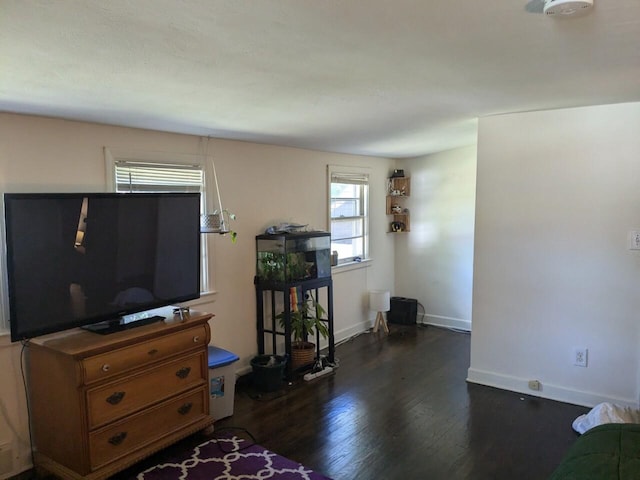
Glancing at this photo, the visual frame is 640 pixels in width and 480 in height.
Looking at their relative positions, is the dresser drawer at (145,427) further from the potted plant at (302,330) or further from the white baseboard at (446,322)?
the white baseboard at (446,322)

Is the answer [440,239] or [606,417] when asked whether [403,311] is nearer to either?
[440,239]

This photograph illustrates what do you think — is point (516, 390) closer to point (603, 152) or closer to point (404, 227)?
point (603, 152)

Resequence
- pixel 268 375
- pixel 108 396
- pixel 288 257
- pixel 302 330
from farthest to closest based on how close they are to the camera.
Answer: pixel 302 330 < pixel 288 257 < pixel 268 375 < pixel 108 396

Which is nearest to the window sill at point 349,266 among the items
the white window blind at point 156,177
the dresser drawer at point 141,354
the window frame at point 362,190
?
the window frame at point 362,190

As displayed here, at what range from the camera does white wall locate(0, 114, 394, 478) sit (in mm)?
2545

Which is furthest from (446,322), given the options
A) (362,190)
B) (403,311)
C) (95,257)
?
(95,257)

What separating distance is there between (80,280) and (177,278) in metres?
0.66

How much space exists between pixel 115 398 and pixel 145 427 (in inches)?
11.4

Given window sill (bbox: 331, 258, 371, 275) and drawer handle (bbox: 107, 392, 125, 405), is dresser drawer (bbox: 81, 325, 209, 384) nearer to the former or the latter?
drawer handle (bbox: 107, 392, 125, 405)

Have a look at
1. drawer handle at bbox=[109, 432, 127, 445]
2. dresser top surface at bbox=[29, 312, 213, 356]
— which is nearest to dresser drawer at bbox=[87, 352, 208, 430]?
drawer handle at bbox=[109, 432, 127, 445]

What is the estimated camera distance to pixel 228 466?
104 inches

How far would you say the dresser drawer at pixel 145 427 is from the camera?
2410 mm

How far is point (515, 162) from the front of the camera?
11.7ft

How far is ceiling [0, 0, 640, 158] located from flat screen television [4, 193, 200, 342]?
54 centimetres
